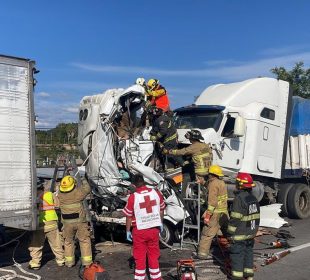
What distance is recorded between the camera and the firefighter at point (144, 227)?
655 cm

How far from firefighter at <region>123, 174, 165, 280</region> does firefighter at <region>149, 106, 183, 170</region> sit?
9.71ft

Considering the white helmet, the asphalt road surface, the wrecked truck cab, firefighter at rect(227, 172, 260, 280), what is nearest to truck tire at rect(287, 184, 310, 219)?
the asphalt road surface

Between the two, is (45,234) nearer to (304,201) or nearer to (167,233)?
(167,233)

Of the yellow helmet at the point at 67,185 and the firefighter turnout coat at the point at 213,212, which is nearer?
the yellow helmet at the point at 67,185

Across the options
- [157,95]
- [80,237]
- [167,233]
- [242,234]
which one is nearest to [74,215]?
[80,237]

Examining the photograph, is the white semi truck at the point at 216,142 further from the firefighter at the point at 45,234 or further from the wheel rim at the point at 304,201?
the firefighter at the point at 45,234

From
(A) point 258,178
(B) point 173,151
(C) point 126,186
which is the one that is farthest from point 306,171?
(C) point 126,186

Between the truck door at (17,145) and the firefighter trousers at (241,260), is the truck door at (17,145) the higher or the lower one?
the higher one

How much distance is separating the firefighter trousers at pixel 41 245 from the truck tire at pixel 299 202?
7128mm

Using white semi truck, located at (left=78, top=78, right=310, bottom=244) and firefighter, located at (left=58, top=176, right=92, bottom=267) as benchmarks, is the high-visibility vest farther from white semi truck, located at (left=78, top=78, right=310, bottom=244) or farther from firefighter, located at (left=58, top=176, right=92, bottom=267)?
white semi truck, located at (left=78, top=78, right=310, bottom=244)

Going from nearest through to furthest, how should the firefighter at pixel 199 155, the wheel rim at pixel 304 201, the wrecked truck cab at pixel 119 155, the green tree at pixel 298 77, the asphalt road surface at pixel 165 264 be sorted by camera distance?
the asphalt road surface at pixel 165 264, the wrecked truck cab at pixel 119 155, the firefighter at pixel 199 155, the wheel rim at pixel 304 201, the green tree at pixel 298 77

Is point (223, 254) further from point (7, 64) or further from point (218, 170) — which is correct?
point (7, 64)

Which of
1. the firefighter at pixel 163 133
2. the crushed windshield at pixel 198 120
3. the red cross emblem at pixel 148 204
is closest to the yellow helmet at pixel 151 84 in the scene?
the firefighter at pixel 163 133

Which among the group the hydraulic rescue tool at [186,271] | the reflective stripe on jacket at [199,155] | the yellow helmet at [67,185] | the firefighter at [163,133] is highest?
the firefighter at [163,133]
